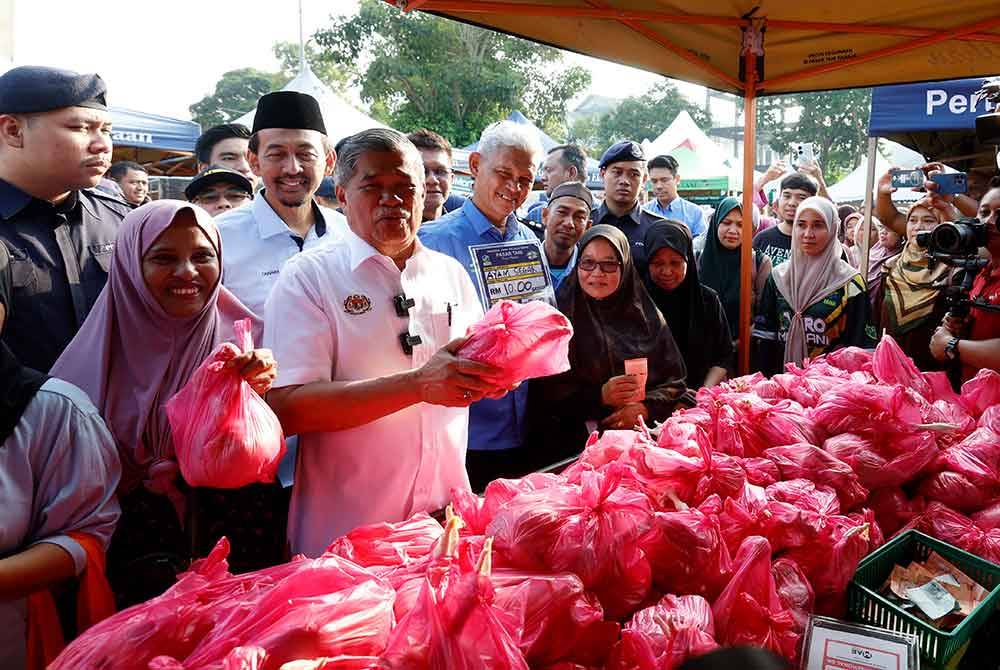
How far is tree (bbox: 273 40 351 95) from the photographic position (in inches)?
1492

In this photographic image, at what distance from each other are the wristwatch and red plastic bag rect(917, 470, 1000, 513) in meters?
1.32

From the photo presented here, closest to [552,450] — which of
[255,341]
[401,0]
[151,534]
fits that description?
[255,341]

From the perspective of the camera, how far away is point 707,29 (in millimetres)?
3559

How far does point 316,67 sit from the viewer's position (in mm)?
38906

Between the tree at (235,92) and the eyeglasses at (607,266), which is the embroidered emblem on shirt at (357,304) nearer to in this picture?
the eyeglasses at (607,266)

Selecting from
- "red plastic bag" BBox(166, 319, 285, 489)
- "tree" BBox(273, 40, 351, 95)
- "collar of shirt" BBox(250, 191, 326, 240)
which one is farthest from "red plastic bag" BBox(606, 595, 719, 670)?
"tree" BBox(273, 40, 351, 95)

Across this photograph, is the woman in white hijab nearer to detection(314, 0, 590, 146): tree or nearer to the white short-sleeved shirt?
the white short-sleeved shirt

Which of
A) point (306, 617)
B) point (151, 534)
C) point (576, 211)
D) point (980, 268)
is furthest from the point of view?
point (576, 211)

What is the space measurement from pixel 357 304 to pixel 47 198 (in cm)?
122

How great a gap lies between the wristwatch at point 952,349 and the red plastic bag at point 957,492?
4.34ft

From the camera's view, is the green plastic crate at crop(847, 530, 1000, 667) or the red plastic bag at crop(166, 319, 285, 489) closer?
the green plastic crate at crop(847, 530, 1000, 667)

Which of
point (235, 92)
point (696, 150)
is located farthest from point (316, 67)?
point (696, 150)

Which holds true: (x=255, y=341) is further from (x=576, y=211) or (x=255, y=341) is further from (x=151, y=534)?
(x=576, y=211)

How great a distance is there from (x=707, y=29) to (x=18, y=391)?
11.5 feet
